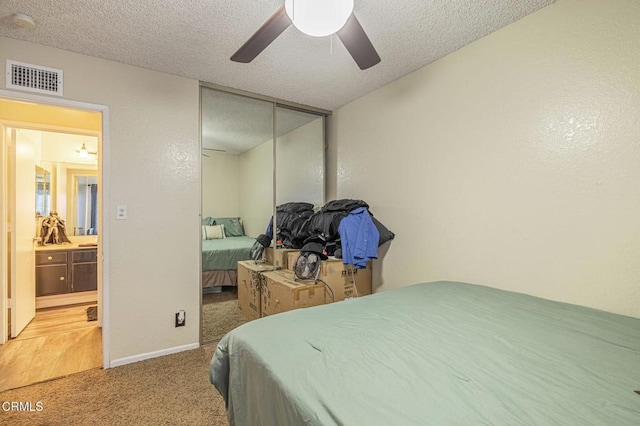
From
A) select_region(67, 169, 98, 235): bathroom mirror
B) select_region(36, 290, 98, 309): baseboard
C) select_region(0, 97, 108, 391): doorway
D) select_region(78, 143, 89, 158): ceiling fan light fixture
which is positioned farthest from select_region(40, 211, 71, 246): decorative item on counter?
select_region(78, 143, 89, 158): ceiling fan light fixture

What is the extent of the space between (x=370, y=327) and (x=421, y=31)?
1923 millimetres

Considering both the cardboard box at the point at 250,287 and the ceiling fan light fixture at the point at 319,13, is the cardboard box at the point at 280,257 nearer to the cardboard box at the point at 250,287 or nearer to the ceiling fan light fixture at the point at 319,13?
the cardboard box at the point at 250,287

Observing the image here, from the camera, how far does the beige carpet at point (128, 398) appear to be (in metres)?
1.69

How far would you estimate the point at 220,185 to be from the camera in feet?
9.55

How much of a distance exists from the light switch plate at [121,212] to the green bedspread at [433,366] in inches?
63.9

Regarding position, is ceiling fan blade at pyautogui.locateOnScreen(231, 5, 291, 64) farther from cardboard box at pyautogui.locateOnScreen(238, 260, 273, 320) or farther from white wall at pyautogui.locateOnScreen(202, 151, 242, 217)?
cardboard box at pyautogui.locateOnScreen(238, 260, 273, 320)

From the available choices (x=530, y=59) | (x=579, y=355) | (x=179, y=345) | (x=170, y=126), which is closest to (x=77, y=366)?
(x=179, y=345)

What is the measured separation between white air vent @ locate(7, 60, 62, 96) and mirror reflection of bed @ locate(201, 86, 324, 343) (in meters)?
1.03

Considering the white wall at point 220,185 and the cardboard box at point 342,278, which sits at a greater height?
the white wall at point 220,185

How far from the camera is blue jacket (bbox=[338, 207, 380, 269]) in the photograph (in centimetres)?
254

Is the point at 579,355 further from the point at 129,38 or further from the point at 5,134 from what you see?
the point at 5,134

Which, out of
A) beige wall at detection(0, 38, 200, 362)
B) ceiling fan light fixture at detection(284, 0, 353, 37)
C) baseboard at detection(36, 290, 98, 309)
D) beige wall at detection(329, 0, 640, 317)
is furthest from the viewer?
baseboard at detection(36, 290, 98, 309)

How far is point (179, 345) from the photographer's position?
8.32 feet

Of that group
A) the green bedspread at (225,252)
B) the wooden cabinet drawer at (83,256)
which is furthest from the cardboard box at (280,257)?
the wooden cabinet drawer at (83,256)
